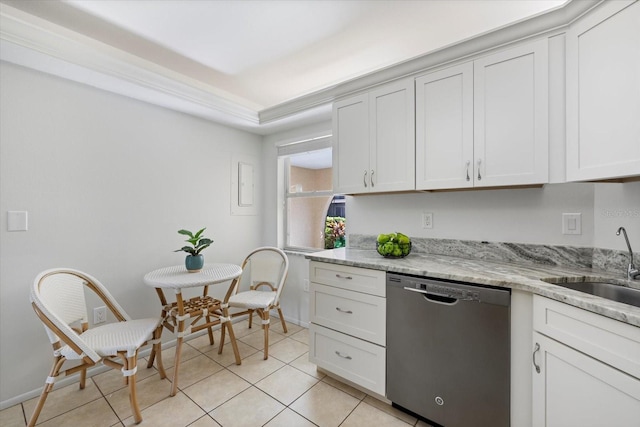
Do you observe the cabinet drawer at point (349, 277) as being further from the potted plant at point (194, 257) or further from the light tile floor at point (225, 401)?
the potted plant at point (194, 257)

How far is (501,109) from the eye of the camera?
1631mm

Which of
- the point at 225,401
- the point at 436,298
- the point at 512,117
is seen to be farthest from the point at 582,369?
the point at 225,401

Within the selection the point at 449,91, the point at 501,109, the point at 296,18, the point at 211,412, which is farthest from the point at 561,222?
the point at 211,412

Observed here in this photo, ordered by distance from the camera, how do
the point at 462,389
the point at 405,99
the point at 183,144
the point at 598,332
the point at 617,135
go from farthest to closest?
the point at 183,144 → the point at 405,99 → the point at 462,389 → the point at 617,135 → the point at 598,332

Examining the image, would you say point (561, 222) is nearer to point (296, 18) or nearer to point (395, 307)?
point (395, 307)

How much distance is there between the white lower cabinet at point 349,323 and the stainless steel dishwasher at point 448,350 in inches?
3.0

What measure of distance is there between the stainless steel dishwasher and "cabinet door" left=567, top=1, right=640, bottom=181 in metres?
0.78

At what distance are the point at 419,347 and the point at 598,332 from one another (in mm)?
814

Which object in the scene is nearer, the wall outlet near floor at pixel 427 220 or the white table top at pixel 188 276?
the white table top at pixel 188 276

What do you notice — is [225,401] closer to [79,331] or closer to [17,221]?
[79,331]

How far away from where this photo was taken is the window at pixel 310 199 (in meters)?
3.09

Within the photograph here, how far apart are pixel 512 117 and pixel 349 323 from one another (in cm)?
168

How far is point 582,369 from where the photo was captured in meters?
1.08

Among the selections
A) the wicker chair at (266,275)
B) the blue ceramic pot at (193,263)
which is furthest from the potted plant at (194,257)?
A: the wicker chair at (266,275)
